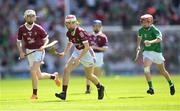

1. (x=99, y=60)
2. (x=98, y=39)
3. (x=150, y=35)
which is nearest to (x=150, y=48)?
(x=150, y=35)

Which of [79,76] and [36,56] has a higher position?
[36,56]

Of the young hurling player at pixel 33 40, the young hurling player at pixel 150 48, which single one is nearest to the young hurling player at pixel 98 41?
the young hurling player at pixel 150 48

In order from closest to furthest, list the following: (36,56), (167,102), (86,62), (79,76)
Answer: (167,102) → (86,62) → (36,56) → (79,76)

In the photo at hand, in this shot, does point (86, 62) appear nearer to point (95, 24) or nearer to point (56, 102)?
point (56, 102)

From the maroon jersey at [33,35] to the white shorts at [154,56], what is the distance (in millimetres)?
3437

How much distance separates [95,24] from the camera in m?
28.8

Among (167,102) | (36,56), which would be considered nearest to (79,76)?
(36,56)

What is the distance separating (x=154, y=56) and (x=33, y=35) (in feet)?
13.0

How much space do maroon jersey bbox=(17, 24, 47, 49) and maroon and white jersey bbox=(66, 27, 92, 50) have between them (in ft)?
6.32

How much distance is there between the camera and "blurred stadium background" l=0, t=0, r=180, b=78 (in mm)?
46188

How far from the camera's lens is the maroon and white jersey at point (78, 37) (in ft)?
74.5

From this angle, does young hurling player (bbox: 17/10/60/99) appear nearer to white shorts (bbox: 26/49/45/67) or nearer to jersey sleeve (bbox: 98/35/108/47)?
white shorts (bbox: 26/49/45/67)

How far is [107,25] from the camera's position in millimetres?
47375

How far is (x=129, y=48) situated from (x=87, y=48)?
23.8 metres
